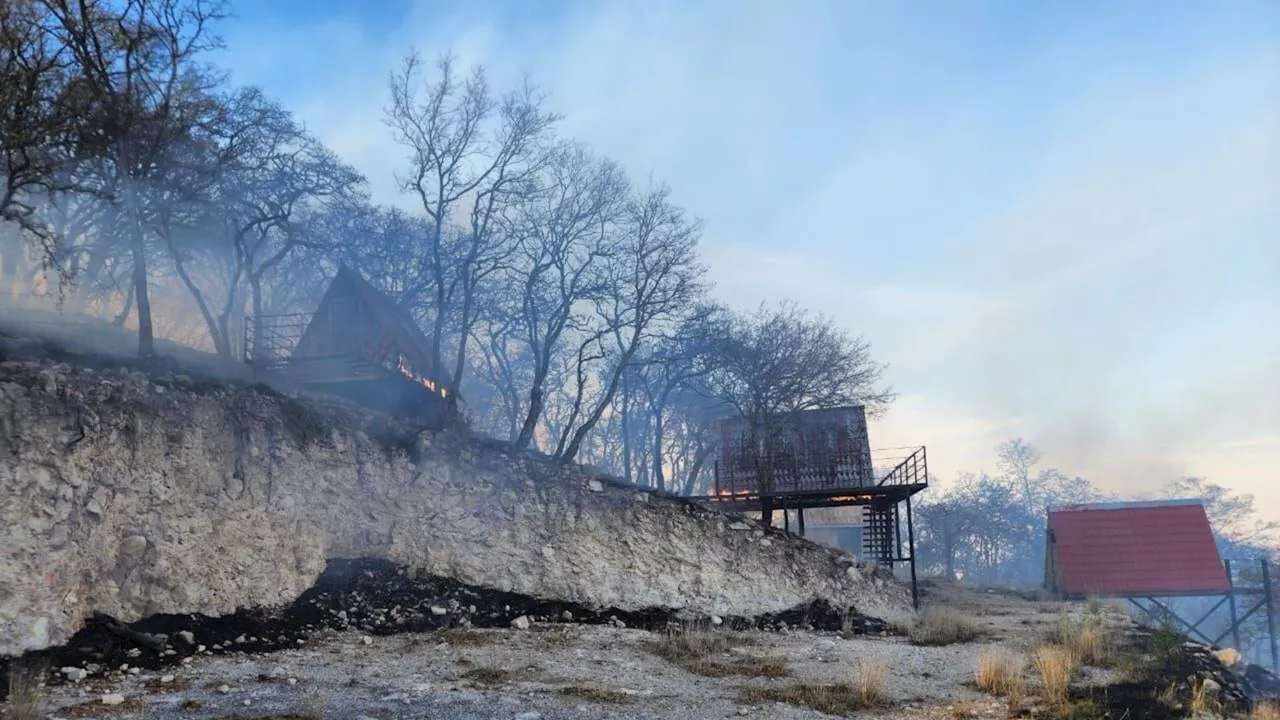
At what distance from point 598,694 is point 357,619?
20.1ft

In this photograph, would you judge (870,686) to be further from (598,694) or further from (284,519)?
(284,519)

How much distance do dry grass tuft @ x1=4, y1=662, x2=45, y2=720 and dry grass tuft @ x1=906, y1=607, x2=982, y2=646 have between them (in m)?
14.8

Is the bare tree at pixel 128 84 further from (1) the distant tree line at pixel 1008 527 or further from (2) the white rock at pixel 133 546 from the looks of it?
(1) the distant tree line at pixel 1008 527

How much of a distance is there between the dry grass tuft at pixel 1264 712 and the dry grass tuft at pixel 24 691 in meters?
13.9

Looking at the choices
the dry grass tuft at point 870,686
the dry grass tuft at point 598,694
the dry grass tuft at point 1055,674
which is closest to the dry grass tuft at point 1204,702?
the dry grass tuft at point 1055,674

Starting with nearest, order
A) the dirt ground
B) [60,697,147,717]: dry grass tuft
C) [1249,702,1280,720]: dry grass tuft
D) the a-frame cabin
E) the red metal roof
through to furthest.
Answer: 1. [60,697,147,717]: dry grass tuft
2. the dirt ground
3. [1249,702,1280,720]: dry grass tuft
4. the a-frame cabin
5. the red metal roof

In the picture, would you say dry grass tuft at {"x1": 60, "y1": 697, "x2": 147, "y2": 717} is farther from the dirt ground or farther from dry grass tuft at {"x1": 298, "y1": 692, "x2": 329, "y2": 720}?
dry grass tuft at {"x1": 298, "y1": 692, "x2": 329, "y2": 720}

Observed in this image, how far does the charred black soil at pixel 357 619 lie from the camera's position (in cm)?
1177

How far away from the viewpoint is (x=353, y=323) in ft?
93.4

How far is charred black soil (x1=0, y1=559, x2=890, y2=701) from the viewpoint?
11773mm

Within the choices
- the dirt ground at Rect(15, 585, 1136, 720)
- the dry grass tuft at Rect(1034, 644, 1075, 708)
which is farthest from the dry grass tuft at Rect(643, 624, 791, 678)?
the dry grass tuft at Rect(1034, 644, 1075, 708)

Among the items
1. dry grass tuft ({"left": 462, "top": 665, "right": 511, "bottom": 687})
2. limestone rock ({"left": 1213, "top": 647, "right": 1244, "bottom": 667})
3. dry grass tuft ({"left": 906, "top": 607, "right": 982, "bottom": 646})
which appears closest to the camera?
dry grass tuft ({"left": 462, "top": 665, "right": 511, "bottom": 687})

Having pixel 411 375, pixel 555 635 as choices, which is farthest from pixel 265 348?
pixel 555 635

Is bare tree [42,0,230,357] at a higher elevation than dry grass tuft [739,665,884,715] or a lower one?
higher
